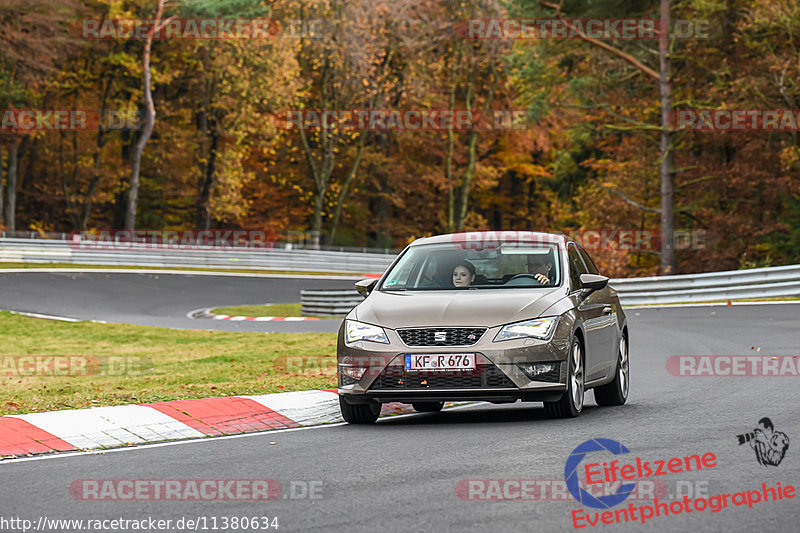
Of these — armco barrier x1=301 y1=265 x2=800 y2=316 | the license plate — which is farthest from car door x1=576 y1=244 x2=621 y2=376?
armco barrier x1=301 y1=265 x2=800 y2=316

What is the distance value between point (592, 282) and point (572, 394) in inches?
51.9

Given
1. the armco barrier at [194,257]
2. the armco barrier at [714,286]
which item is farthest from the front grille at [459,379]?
the armco barrier at [194,257]

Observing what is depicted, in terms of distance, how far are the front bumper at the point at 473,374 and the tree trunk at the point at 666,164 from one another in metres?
30.2

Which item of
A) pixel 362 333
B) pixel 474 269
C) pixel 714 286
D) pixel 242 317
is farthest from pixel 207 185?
pixel 362 333

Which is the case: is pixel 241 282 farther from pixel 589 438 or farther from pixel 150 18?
pixel 589 438

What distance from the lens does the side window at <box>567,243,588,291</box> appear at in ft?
39.0

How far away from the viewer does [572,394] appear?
11.0m

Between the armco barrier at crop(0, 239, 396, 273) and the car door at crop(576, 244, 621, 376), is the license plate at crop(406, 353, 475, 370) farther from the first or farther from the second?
the armco barrier at crop(0, 239, 396, 273)

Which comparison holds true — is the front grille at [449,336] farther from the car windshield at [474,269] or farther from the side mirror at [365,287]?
the side mirror at [365,287]

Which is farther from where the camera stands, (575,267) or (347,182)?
(347,182)

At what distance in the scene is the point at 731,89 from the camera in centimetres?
3909

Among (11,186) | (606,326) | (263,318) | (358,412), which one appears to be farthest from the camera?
(11,186)

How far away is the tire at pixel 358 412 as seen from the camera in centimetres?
1109

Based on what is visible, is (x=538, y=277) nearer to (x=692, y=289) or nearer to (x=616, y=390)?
(x=616, y=390)
